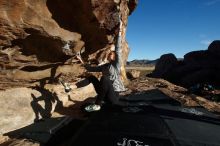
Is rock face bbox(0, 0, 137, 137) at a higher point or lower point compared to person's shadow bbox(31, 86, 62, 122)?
higher

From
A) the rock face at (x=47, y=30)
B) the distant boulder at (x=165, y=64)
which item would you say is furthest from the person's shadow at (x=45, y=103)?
the distant boulder at (x=165, y=64)

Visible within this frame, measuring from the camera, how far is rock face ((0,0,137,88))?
17.7 feet

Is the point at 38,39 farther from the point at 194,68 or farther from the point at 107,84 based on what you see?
the point at 194,68

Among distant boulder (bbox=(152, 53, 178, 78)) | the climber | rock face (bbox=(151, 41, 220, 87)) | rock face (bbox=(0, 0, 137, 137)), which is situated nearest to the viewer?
rock face (bbox=(0, 0, 137, 137))

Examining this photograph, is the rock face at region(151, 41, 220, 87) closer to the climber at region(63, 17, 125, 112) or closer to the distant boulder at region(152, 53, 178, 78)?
the distant boulder at region(152, 53, 178, 78)

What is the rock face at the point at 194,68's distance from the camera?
26.3m

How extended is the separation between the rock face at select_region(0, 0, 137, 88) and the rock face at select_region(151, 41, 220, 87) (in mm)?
19651

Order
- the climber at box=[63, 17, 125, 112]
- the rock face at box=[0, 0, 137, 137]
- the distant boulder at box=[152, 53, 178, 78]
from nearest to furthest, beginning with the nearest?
the rock face at box=[0, 0, 137, 137] < the climber at box=[63, 17, 125, 112] < the distant boulder at box=[152, 53, 178, 78]

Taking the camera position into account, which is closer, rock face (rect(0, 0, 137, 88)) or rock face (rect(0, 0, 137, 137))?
rock face (rect(0, 0, 137, 88))

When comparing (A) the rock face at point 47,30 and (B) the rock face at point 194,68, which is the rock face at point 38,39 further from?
(B) the rock face at point 194,68

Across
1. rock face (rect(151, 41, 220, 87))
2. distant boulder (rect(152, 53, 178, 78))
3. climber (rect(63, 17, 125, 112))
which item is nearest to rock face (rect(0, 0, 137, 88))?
climber (rect(63, 17, 125, 112))

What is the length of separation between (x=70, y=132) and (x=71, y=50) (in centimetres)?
224

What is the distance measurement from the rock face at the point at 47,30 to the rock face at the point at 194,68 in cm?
1965

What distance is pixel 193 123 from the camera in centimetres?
634
